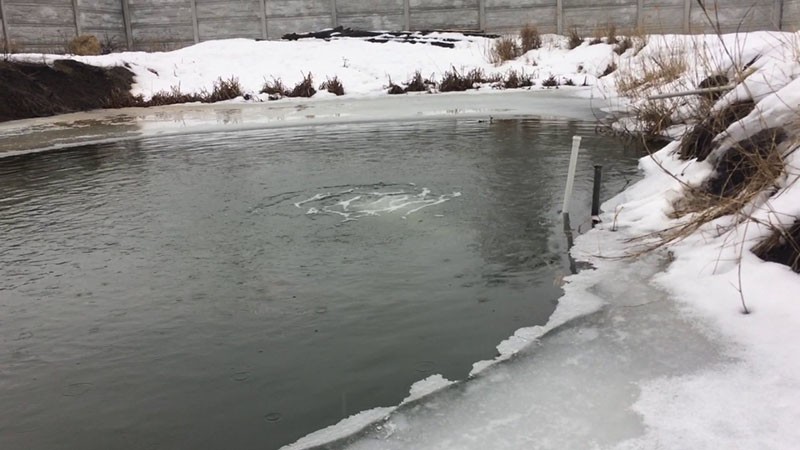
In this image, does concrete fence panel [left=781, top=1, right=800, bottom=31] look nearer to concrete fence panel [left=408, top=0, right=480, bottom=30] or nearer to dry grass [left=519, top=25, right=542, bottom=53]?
dry grass [left=519, top=25, right=542, bottom=53]

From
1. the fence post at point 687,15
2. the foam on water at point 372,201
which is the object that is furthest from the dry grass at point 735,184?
the fence post at point 687,15

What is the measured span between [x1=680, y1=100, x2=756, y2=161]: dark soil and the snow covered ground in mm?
94

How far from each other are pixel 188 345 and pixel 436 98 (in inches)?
455

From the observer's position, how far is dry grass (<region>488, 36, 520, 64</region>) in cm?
1838

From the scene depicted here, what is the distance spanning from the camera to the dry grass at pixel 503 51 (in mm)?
18375

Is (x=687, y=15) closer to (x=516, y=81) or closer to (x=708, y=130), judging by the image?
(x=516, y=81)

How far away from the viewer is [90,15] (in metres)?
20.5

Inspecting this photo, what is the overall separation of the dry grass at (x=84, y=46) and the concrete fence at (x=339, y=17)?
1168mm

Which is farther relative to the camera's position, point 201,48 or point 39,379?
point 201,48

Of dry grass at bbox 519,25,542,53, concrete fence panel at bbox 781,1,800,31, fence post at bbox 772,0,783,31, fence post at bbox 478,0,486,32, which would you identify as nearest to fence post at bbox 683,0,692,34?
fence post at bbox 772,0,783,31

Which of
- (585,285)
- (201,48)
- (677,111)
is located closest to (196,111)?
(201,48)

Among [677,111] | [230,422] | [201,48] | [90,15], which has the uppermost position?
[90,15]

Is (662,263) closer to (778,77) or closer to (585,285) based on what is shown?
(585,285)

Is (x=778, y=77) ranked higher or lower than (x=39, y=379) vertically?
higher
